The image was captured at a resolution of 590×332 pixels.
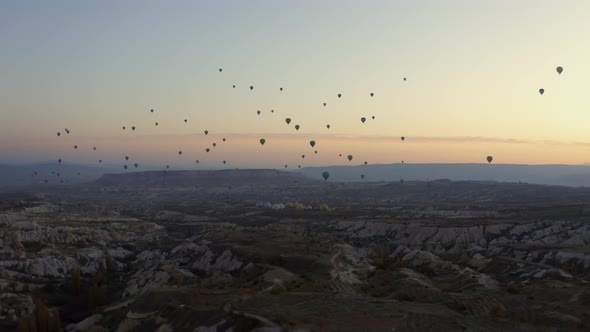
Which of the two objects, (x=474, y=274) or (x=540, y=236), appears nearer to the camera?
(x=474, y=274)

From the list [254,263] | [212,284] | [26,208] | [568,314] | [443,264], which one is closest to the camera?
[568,314]

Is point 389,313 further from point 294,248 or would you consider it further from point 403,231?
point 403,231

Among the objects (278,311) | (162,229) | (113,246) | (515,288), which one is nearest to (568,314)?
(515,288)

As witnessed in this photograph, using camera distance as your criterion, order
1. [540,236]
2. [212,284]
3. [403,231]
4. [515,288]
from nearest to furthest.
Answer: [515,288] → [212,284] → [540,236] → [403,231]

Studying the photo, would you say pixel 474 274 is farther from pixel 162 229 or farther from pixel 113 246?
pixel 162 229

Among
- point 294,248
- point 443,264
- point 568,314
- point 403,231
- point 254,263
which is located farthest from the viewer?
point 403,231

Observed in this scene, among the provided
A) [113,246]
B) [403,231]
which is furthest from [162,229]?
[403,231]
